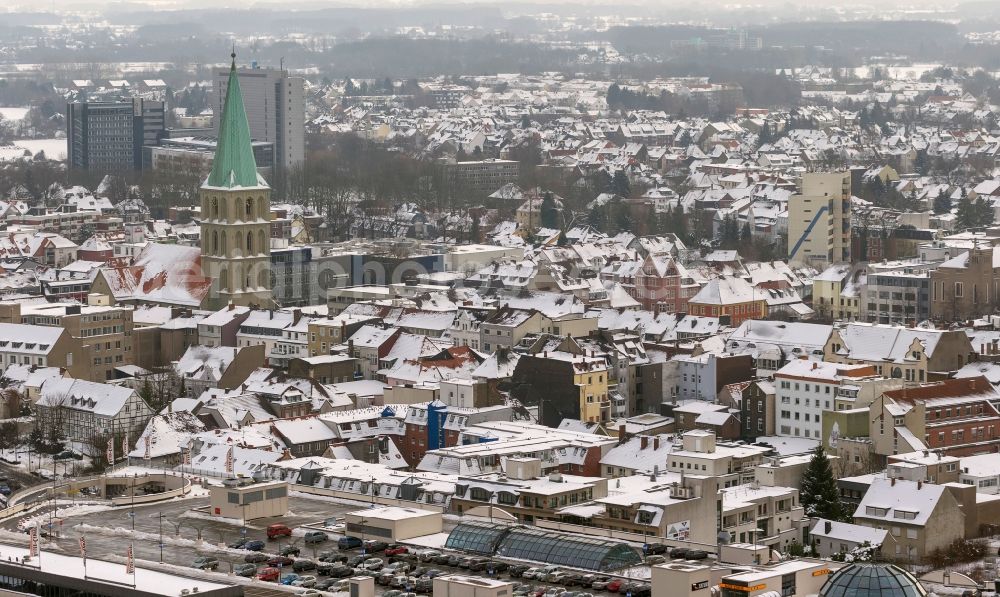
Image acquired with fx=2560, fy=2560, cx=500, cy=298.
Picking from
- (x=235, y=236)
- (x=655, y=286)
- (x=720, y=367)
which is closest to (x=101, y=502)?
(x=720, y=367)

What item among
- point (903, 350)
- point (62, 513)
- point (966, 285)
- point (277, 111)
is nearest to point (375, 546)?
point (62, 513)

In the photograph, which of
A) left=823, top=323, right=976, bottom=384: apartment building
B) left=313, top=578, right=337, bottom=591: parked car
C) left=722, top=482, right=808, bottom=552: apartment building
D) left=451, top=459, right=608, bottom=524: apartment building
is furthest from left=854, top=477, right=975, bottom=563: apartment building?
left=823, top=323, right=976, bottom=384: apartment building

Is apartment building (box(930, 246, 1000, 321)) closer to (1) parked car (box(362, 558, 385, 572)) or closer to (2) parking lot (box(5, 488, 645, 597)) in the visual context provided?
Answer: (2) parking lot (box(5, 488, 645, 597))

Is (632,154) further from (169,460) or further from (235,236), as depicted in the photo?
(169,460)

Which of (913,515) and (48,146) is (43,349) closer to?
(913,515)

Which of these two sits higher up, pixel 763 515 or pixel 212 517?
pixel 212 517

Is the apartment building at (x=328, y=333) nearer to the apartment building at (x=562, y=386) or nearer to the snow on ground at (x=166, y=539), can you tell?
the apartment building at (x=562, y=386)
